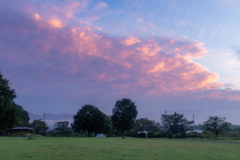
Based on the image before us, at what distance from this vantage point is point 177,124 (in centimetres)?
7556

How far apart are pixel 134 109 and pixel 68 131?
34.0 meters

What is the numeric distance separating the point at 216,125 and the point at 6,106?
56782 millimetres

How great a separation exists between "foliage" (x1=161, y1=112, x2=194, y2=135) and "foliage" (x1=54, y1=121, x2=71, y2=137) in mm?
40532

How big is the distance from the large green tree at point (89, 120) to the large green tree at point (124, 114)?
10368 mm

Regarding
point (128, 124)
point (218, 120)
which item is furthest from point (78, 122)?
point (218, 120)

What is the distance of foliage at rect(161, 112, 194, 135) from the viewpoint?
245ft

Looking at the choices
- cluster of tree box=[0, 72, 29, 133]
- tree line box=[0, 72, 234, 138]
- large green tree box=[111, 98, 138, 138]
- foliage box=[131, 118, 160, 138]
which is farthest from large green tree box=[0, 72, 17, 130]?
foliage box=[131, 118, 160, 138]

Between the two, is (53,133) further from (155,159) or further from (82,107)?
(155,159)

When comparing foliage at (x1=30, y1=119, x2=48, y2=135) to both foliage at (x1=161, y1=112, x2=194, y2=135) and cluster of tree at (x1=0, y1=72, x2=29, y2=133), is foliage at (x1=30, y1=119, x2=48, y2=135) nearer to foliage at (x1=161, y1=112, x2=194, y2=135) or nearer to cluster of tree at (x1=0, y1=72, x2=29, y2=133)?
foliage at (x1=161, y1=112, x2=194, y2=135)

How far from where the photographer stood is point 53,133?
8775 centimetres

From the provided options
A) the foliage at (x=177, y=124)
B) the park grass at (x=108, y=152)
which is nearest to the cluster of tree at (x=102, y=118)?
the foliage at (x=177, y=124)

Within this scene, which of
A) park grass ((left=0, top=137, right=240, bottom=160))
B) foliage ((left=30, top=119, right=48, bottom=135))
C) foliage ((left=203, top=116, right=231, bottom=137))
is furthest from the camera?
foliage ((left=30, top=119, right=48, bottom=135))

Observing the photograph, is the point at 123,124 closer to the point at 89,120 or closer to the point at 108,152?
the point at 89,120

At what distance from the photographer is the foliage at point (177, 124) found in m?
74.8
